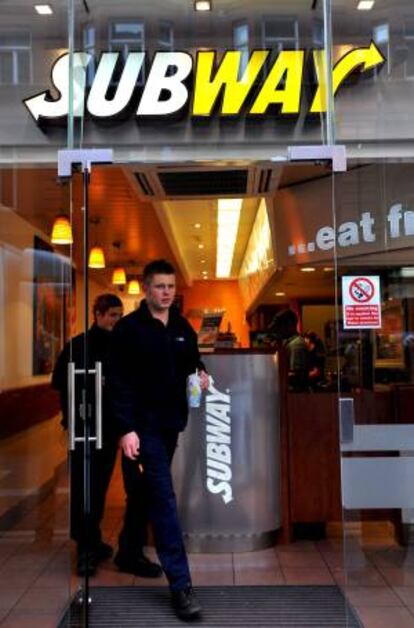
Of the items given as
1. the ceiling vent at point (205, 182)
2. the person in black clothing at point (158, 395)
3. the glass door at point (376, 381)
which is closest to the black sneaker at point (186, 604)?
the person in black clothing at point (158, 395)

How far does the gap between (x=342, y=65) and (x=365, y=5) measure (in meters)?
0.44

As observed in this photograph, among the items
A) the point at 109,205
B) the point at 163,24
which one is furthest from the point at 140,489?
the point at 109,205

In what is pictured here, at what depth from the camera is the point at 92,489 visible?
Answer: 168 inches

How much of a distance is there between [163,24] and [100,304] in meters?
1.76

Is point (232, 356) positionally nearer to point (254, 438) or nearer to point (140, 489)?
point (254, 438)

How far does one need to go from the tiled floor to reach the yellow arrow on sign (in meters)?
2.50

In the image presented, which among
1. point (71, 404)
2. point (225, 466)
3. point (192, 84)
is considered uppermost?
point (192, 84)

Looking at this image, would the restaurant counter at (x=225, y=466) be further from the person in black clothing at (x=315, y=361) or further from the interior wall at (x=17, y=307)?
the interior wall at (x=17, y=307)

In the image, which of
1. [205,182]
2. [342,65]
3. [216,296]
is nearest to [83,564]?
[205,182]

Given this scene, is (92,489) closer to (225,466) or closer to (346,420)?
(225,466)

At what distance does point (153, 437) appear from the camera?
11.7ft

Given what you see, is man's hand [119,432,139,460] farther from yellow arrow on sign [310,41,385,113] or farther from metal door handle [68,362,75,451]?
yellow arrow on sign [310,41,385,113]

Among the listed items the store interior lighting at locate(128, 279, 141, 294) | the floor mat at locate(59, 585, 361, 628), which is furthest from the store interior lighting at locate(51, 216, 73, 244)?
the store interior lighting at locate(128, 279, 141, 294)

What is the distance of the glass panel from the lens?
3.84m
